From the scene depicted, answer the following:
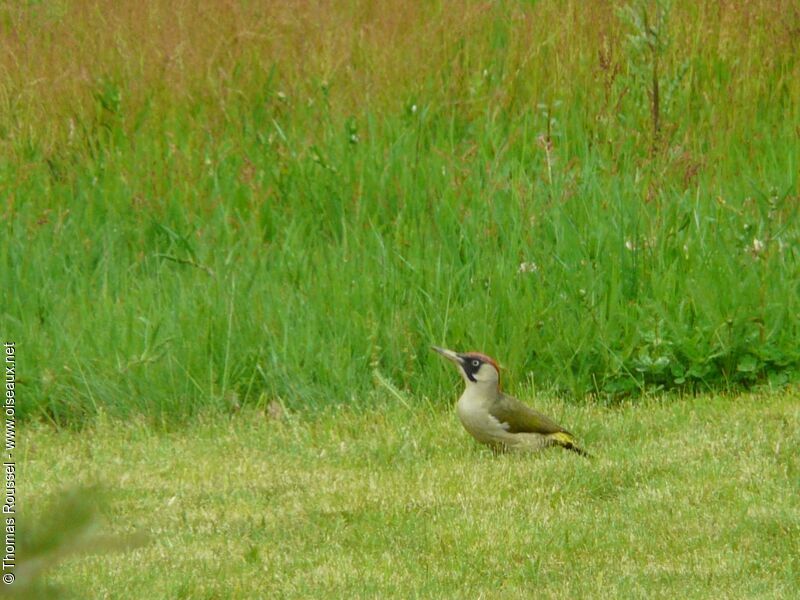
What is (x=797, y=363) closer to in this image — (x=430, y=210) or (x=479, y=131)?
(x=430, y=210)

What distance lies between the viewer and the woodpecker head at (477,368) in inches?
249

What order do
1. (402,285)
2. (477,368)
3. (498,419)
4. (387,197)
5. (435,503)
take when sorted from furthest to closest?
(387,197) < (402,285) < (477,368) < (498,419) < (435,503)

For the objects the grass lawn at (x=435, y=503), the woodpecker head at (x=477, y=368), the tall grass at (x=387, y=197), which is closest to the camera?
the grass lawn at (x=435, y=503)

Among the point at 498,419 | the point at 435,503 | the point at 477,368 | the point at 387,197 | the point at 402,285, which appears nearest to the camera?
the point at 435,503

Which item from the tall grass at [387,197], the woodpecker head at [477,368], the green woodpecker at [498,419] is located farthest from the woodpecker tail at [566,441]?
the tall grass at [387,197]

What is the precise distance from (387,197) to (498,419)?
8.89 feet

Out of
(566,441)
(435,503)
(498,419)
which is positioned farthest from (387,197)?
(435,503)

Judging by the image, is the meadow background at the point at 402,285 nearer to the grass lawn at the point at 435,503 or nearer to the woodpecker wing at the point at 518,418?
the grass lawn at the point at 435,503

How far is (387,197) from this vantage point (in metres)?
8.57

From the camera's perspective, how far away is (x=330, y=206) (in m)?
8.54

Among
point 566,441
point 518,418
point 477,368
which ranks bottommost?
point 566,441

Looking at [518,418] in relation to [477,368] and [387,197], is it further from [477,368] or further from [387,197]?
[387,197]

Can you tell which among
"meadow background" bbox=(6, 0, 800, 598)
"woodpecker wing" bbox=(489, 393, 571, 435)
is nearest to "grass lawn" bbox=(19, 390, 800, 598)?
"meadow background" bbox=(6, 0, 800, 598)

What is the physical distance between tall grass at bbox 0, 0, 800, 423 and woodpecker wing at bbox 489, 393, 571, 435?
91cm
